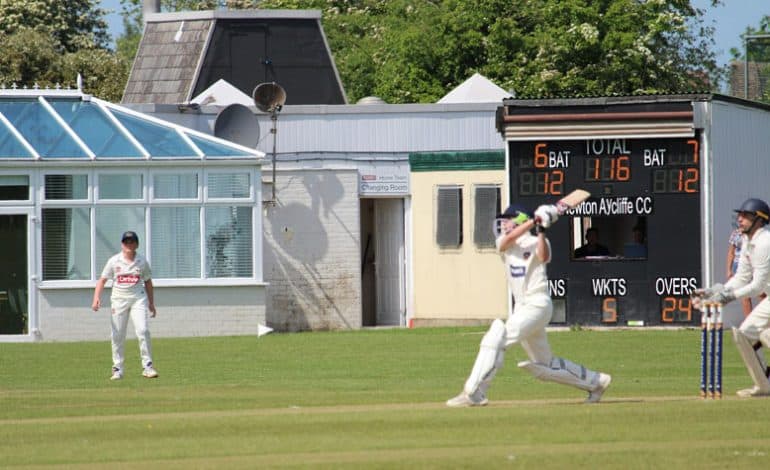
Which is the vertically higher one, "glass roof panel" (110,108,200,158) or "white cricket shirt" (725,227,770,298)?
"glass roof panel" (110,108,200,158)

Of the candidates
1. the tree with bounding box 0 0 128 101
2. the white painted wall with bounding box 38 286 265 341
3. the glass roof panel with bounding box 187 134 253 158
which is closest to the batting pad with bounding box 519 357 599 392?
the white painted wall with bounding box 38 286 265 341

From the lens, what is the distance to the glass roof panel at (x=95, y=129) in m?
32.7

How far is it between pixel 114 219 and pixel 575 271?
9025 mm

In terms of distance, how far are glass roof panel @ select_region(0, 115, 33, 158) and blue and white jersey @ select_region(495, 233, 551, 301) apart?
18471 mm

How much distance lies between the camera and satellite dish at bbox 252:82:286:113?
114 feet

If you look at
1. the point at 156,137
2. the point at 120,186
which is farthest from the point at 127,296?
the point at 156,137

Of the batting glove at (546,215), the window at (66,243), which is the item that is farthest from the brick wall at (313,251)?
the batting glove at (546,215)

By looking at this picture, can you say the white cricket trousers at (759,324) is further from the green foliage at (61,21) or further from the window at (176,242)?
the green foliage at (61,21)

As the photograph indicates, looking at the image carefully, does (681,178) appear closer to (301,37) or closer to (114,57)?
(301,37)

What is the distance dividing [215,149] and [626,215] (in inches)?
330

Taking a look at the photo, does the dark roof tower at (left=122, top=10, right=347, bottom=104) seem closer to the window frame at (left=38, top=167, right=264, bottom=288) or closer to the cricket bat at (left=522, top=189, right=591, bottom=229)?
the window frame at (left=38, top=167, right=264, bottom=288)

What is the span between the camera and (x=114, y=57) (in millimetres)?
66312

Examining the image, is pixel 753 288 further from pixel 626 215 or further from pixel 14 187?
pixel 14 187

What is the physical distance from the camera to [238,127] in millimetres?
34500
